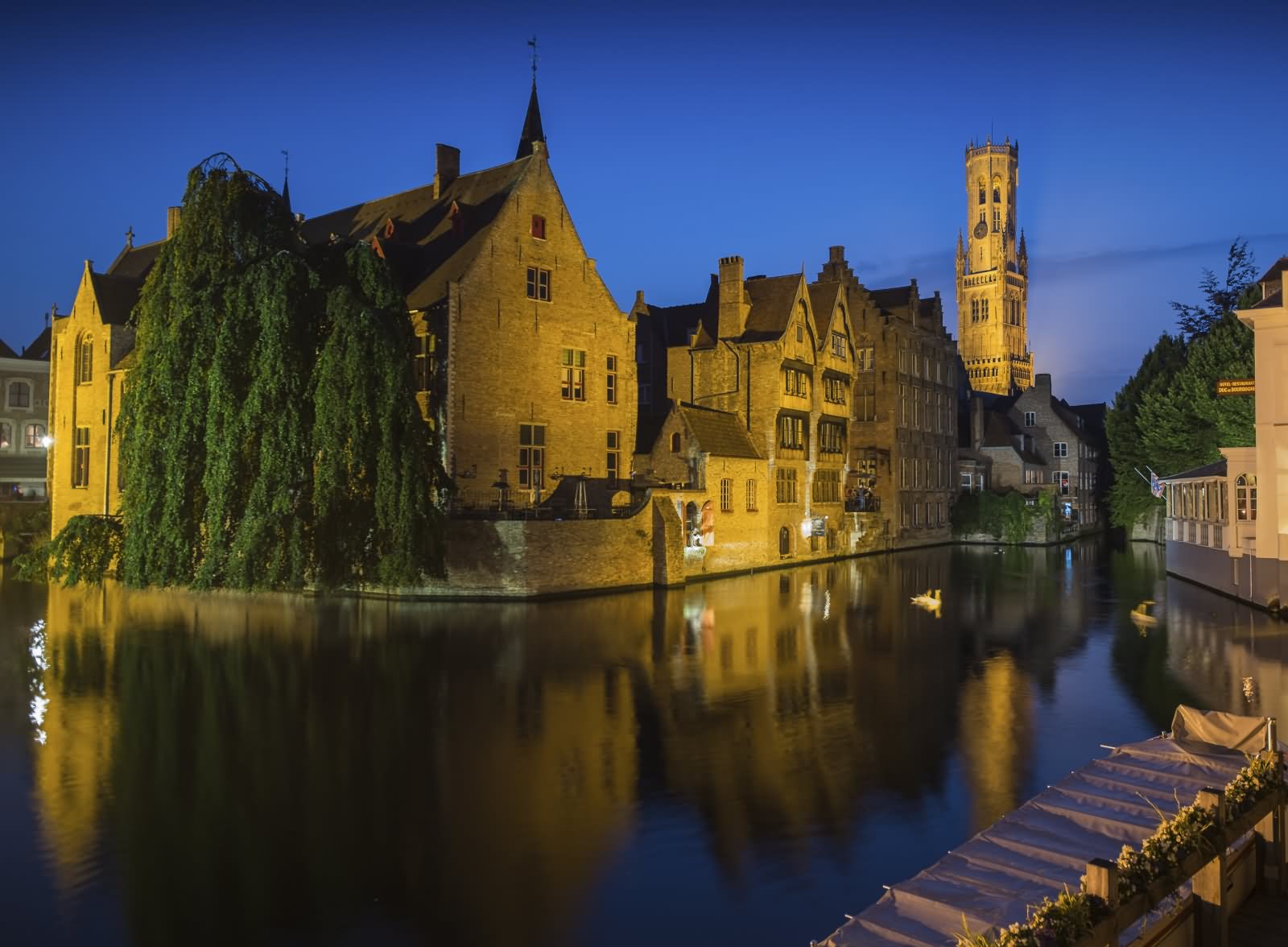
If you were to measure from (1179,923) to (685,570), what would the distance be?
32.9 meters

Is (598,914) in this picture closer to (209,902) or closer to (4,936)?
(209,902)

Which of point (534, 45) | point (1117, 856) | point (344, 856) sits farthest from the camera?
point (534, 45)

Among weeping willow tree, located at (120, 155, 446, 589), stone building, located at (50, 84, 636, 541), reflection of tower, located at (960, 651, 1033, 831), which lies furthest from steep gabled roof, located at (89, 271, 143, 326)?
reflection of tower, located at (960, 651, 1033, 831)

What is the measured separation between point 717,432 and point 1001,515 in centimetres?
3460

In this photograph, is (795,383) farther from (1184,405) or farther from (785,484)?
(1184,405)

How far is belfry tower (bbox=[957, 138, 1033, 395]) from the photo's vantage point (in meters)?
161

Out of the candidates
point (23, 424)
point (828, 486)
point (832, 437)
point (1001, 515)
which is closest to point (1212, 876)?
point (828, 486)

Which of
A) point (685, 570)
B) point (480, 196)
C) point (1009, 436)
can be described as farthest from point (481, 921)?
point (1009, 436)

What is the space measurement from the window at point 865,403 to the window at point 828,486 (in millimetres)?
10015

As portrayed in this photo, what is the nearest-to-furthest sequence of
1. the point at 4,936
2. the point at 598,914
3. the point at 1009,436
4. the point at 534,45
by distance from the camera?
the point at 4,936, the point at 598,914, the point at 534,45, the point at 1009,436

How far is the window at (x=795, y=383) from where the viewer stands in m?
47.9

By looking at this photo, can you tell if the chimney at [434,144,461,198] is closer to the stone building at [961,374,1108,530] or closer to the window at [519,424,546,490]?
the window at [519,424,546,490]

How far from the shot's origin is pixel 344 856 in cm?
1061

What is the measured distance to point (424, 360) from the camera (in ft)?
123
